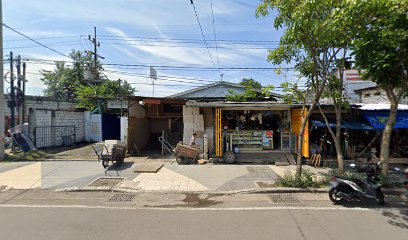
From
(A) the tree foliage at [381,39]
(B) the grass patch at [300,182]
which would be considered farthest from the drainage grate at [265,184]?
(A) the tree foliage at [381,39]

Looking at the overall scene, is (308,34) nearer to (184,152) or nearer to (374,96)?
(184,152)

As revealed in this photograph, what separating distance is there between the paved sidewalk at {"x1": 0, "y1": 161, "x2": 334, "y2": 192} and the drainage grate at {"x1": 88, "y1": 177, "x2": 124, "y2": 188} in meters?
0.17

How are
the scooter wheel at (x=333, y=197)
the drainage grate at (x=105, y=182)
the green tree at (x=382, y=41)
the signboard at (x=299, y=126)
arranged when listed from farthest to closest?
the signboard at (x=299, y=126) < the drainage grate at (x=105, y=182) < the scooter wheel at (x=333, y=197) < the green tree at (x=382, y=41)

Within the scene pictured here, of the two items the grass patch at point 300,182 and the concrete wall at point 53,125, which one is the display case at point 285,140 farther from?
the concrete wall at point 53,125

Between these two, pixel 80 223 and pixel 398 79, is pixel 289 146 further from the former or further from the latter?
pixel 80 223

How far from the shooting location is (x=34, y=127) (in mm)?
16016

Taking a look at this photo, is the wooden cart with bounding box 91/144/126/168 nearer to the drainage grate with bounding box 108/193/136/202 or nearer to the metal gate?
the drainage grate with bounding box 108/193/136/202

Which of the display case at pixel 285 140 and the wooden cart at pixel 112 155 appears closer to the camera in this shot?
the wooden cart at pixel 112 155

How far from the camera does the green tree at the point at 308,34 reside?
6758 millimetres

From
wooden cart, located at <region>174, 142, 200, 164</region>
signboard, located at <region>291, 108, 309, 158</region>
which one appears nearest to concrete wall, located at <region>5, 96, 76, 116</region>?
wooden cart, located at <region>174, 142, 200, 164</region>

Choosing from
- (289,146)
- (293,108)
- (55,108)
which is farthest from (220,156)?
(55,108)

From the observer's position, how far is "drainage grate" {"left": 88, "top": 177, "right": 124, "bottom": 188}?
845cm

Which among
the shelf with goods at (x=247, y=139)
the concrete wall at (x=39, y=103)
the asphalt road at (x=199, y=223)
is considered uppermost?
the concrete wall at (x=39, y=103)

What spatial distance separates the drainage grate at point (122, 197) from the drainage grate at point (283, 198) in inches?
152
